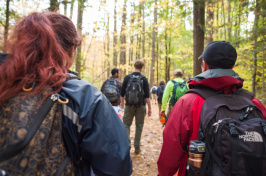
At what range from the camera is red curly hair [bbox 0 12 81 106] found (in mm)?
1063

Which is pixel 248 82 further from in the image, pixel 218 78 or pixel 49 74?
pixel 49 74

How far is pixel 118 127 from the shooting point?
1266mm

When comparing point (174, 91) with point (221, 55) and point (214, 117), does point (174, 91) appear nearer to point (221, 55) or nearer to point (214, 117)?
point (221, 55)

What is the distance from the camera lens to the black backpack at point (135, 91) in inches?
195

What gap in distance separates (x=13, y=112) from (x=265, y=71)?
1260cm

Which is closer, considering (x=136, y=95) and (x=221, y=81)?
(x=221, y=81)

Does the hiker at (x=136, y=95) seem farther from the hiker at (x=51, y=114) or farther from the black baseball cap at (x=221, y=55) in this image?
the hiker at (x=51, y=114)

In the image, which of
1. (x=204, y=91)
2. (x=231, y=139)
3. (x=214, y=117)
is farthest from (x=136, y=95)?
(x=231, y=139)

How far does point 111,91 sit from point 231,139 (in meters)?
4.27

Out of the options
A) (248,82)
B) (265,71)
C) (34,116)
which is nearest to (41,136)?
(34,116)

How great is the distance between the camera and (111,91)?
551 centimetres

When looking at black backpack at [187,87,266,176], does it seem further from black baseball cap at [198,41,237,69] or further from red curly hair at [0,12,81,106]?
red curly hair at [0,12,81,106]

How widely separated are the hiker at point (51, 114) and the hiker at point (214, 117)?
73cm

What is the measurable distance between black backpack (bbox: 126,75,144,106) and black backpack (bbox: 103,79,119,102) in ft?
1.90
